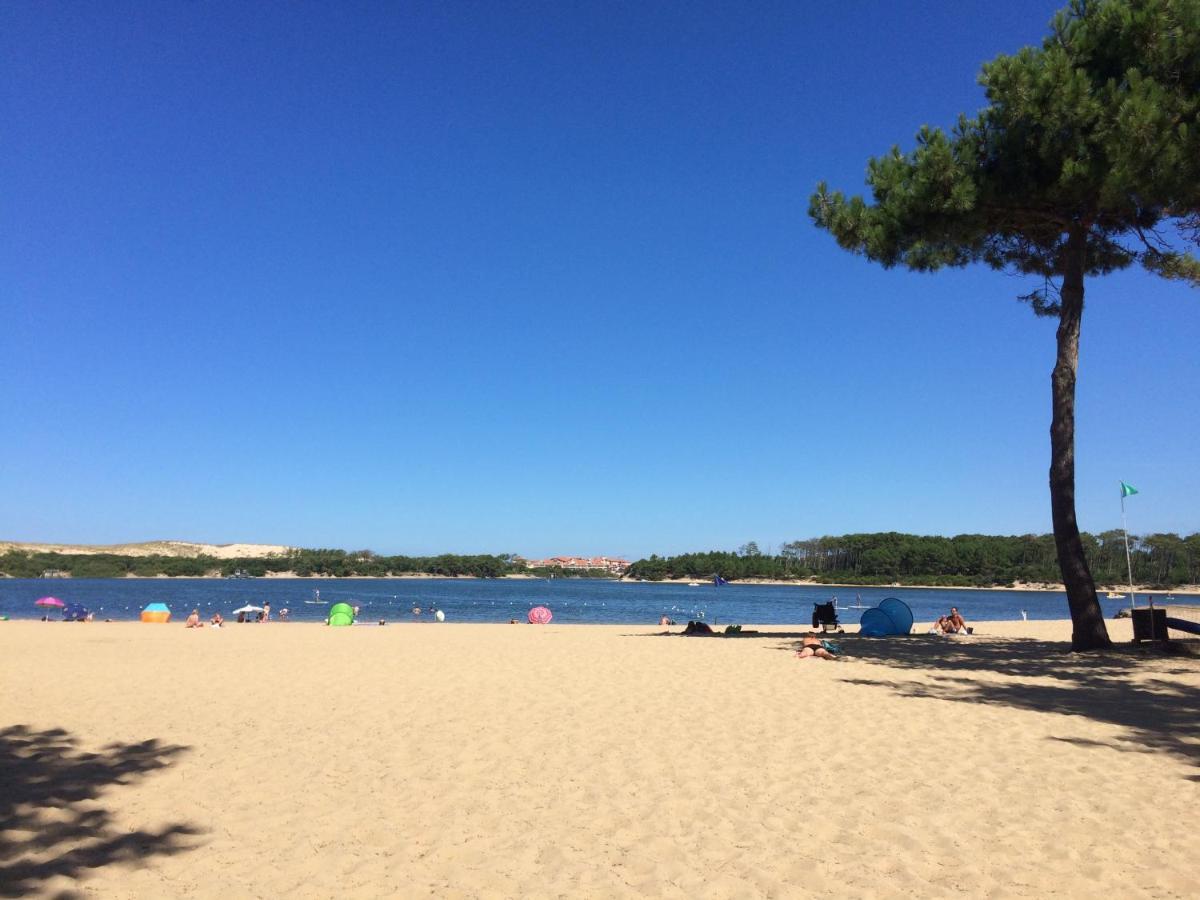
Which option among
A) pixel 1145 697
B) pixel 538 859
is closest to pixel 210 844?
pixel 538 859

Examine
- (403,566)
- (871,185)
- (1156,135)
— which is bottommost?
(403,566)

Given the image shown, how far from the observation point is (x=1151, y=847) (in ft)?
14.8

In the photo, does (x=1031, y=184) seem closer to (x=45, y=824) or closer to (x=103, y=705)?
(x=45, y=824)

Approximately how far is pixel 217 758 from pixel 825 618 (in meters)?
17.2

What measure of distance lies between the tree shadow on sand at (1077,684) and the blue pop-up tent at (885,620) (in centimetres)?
388

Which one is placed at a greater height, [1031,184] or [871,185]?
[871,185]

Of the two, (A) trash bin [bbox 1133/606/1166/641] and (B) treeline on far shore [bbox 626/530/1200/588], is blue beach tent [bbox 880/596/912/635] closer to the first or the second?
(A) trash bin [bbox 1133/606/1166/641]

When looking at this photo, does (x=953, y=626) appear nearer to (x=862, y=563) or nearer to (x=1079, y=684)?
(x=1079, y=684)

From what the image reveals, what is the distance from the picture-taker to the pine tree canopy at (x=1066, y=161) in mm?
11594

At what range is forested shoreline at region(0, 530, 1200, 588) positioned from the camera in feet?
431

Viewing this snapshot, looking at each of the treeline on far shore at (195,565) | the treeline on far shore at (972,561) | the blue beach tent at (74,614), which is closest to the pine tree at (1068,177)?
the blue beach tent at (74,614)

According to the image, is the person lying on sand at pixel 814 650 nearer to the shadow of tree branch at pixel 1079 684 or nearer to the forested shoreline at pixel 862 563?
the shadow of tree branch at pixel 1079 684

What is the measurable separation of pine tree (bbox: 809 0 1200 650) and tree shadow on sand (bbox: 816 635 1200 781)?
1.33 metres

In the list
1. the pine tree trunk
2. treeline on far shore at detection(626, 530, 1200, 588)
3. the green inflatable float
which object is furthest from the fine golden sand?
treeline on far shore at detection(626, 530, 1200, 588)
